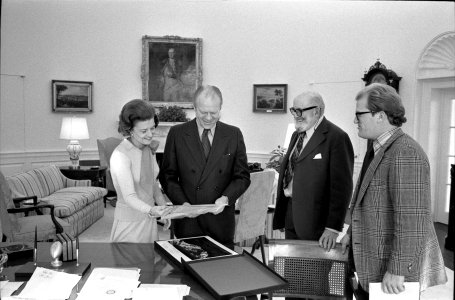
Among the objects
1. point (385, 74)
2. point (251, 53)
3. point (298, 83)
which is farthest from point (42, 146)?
point (385, 74)

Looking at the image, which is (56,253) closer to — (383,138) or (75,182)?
(383,138)

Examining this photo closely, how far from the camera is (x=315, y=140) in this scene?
2.91 m

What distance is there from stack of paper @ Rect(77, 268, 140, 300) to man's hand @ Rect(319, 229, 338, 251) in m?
1.20

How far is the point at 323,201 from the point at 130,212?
131cm

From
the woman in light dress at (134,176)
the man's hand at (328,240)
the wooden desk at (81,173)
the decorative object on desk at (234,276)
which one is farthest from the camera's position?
the wooden desk at (81,173)

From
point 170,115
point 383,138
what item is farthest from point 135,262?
point 170,115

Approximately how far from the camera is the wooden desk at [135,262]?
1.89m

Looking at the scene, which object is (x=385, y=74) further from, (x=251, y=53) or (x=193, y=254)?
(x=193, y=254)

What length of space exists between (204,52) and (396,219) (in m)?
8.15

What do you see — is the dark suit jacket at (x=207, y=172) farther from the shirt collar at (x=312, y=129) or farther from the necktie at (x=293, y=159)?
the shirt collar at (x=312, y=129)

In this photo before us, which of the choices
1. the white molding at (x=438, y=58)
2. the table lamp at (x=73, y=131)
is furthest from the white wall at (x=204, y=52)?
the table lamp at (x=73, y=131)

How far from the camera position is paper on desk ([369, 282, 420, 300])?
1.95 m

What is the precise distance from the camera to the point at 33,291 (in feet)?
5.73

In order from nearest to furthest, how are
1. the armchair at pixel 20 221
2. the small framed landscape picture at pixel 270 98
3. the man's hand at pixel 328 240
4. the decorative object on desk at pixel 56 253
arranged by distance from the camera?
the decorative object on desk at pixel 56 253 → the man's hand at pixel 328 240 → the armchair at pixel 20 221 → the small framed landscape picture at pixel 270 98
